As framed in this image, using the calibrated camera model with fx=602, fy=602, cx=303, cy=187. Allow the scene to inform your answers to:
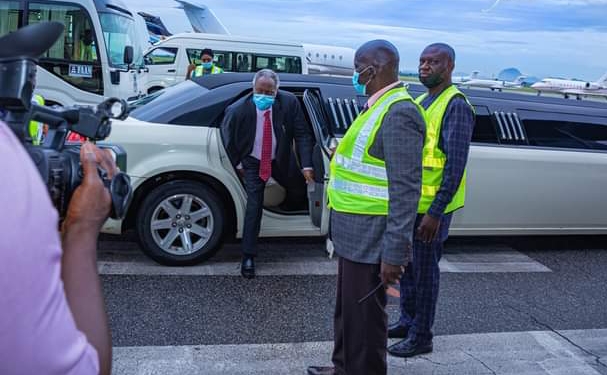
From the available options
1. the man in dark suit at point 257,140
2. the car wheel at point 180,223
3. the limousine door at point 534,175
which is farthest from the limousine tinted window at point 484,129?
the car wheel at point 180,223

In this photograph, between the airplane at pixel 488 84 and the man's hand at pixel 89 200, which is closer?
the man's hand at pixel 89 200

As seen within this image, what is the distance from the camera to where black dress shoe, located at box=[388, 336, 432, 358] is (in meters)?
3.65

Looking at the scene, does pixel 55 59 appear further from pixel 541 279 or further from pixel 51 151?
pixel 51 151

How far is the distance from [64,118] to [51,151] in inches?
5.4

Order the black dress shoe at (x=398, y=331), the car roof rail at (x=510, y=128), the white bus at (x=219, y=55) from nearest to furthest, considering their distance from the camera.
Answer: the black dress shoe at (x=398, y=331), the car roof rail at (x=510, y=128), the white bus at (x=219, y=55)

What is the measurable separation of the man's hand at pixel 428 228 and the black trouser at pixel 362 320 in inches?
29.3

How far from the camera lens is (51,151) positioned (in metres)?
1.14

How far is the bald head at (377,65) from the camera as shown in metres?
2.72

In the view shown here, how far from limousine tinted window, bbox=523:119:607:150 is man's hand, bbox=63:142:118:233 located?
5180mm

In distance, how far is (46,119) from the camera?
121 cm

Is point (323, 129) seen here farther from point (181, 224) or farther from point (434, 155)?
point (434, 155)

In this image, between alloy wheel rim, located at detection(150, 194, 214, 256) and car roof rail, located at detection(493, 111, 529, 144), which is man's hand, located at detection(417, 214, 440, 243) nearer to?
alloy wheel rim, located at detection(150, 194, 214, 256)

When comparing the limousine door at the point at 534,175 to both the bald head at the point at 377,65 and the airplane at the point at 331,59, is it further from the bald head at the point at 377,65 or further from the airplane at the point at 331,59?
the airplane at the point at 331,59

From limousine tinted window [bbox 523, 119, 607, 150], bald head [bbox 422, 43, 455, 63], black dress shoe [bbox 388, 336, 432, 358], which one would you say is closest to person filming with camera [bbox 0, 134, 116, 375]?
black dress shoe [bbox 388, 336, 432, 358]
